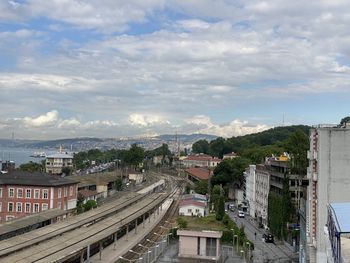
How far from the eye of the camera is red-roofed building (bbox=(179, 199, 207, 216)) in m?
64.2

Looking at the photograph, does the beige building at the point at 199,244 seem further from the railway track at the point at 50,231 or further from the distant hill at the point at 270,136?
the distant hill at the point at 270,136

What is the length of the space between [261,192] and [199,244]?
27761mm

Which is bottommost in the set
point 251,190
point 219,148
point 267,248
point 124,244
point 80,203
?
point 267,248

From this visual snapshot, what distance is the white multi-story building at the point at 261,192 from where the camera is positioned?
199 ft

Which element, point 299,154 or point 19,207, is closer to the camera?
point 299,154

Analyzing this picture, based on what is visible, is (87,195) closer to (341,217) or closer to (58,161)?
(341,217)

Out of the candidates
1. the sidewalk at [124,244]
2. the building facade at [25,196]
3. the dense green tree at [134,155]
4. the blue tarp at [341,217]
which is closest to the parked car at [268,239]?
the sidewalk at [124,244]

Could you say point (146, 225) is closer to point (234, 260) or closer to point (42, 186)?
point (42, 186)

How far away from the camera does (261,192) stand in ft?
209

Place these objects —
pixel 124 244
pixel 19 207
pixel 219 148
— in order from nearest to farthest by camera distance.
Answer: pixel 124 244 < pixel 19 207 < pixel 219 148

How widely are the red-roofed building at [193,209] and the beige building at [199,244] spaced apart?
26.7 metres

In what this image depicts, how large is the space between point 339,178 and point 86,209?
36715 millimetres

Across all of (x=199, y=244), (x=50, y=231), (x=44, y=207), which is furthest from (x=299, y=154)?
(x=44, y=207)

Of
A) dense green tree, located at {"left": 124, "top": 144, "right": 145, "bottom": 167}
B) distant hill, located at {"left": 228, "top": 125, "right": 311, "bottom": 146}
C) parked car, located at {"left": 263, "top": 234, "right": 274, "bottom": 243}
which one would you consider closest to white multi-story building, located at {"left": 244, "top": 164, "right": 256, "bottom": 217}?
parked car, located at {"left": 263, "top": 234, "right": 274, "bottom": 243}
